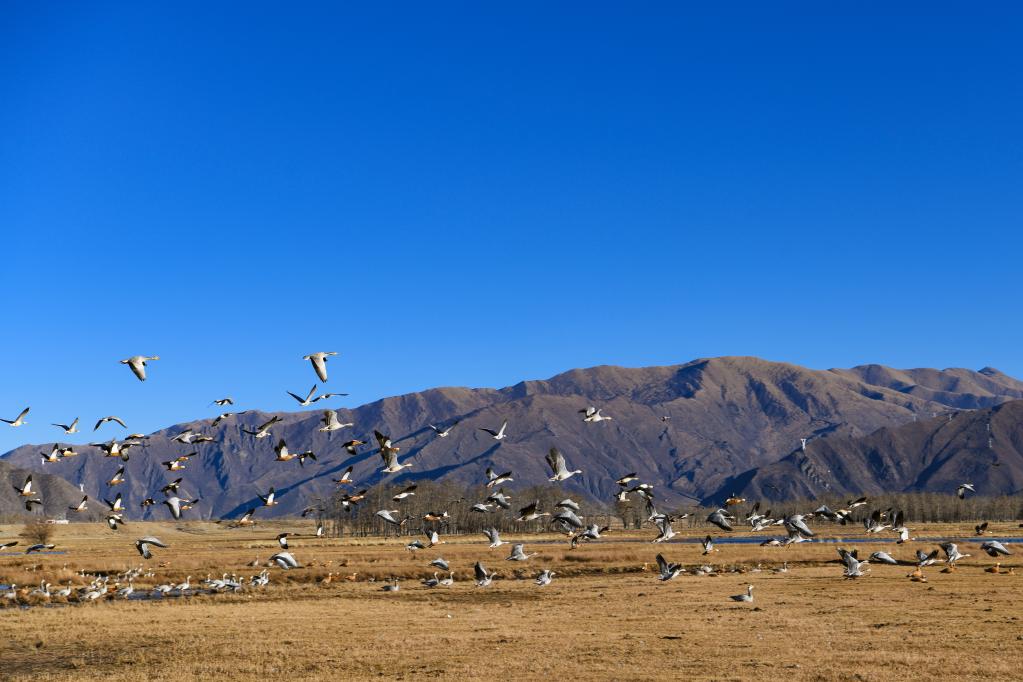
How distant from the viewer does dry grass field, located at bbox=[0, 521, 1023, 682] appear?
31.2m

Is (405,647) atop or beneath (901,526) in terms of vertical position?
beneath

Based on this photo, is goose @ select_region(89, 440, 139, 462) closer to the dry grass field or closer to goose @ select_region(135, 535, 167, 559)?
goose @ select_region(135, 535, 167, 559)

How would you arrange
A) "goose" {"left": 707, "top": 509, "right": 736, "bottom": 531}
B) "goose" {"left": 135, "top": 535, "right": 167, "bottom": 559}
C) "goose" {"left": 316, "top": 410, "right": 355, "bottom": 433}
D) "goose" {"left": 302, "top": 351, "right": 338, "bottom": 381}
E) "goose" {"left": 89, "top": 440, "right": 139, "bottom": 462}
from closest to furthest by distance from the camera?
"goose" {"left": 302, "top": 351, "right": 338, "bottom": 381}
"goose" {"left": 316, "top": 410, "right": 355, "bottom": 433}
"goose" {"left": 89, "top": 440, "right": 139, "bottom": 462}
"goose" {"left": 707, "top": 509, "right": 736, "bottom": 531}
"goose" {"left": 135, "top": 535, "right": 167, "bottom": 559}

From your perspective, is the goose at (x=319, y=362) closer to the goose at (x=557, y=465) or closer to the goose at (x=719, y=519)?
the goose at (x=557, y=465)

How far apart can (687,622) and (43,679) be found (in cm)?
2496

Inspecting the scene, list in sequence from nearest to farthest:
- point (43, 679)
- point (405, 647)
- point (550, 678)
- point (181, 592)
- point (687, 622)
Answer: point (550, 678)
point (43, 679)
point (405, 647)
point (687, 622)
point (181, 592)

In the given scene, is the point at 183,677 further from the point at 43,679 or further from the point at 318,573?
the point at 318,573

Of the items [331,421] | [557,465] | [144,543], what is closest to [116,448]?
[144,543]

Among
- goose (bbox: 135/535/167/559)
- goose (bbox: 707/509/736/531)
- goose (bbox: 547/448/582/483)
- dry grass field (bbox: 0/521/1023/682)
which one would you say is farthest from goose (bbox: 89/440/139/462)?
goose (bbox: 707/509/736/531)

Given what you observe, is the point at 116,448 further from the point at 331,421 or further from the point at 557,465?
the point at 557,465

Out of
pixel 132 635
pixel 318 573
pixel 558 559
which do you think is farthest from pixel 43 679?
pixel 558 559

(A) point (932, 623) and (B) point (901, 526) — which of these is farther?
(B) point (901, 526)

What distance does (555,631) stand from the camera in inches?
1581

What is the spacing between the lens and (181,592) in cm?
6494
